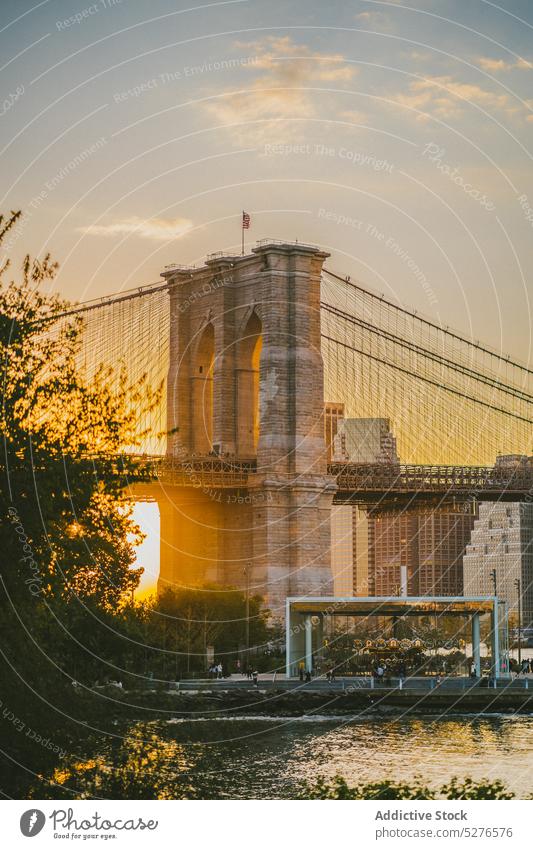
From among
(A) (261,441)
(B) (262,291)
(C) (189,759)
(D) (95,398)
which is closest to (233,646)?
(A) (261,441)

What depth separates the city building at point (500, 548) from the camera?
157 m

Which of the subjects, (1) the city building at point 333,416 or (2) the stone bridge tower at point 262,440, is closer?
(2) the stone bridge tower at point 262,440

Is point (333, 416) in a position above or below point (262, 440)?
above

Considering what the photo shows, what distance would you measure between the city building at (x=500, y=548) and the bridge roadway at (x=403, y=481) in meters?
69.1

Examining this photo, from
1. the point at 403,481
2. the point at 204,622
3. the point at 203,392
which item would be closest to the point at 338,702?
the point at 204,622

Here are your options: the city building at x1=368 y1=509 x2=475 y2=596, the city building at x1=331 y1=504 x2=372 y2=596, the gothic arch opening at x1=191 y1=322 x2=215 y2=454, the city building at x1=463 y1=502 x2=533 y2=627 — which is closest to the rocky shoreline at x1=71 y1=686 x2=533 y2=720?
the gothic arch opening at x1=191 y1=322 x2=215 y2=454

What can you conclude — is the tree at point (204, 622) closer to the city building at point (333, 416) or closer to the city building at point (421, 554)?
the city building at point (333, 416)

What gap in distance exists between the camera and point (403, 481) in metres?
82.1

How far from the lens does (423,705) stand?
5791 centimetres

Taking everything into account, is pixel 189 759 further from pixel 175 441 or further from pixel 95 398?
pixel 175 441

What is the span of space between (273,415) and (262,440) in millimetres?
1405

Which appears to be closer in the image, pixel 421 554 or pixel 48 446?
pixel 48 446
